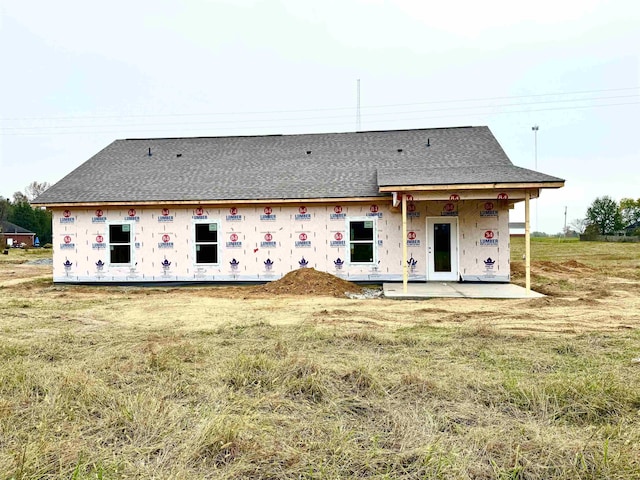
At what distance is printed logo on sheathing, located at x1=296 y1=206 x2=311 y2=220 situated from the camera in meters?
14.3

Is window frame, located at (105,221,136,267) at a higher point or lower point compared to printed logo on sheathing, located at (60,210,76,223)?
lower

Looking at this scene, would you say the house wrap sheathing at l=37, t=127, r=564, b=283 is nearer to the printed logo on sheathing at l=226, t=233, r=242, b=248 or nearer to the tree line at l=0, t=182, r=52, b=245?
the printed logo on sheathing at l=226, t=233, r=242, b=248

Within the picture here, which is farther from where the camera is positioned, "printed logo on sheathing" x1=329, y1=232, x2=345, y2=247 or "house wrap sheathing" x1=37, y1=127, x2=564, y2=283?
"printed logo on sheathing" x1=329, y1=232, x2=345, y2=247

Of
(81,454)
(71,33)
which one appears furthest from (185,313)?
(71,33)

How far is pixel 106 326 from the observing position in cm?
755

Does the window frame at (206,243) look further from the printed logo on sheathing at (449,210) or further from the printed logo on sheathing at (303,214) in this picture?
the printed logo on sheathing at (449,210)

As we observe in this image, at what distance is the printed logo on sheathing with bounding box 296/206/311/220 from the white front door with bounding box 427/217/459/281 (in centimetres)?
418

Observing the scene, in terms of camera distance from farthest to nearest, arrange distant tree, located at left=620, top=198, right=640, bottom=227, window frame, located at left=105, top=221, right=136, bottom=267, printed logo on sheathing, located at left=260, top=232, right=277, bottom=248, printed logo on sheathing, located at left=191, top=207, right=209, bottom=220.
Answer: distant tree, located at left=620, top=198, right=640, bottom=227, window frame, located at left=105, top=221, right=136, bottom=267, printed logo on sheathing, located at left=191, top=207, right=209, bottom=220, printed logo on sheathing, located at left=260, top=232, right=277, bottom=248

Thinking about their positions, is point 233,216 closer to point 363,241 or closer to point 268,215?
point 268,215

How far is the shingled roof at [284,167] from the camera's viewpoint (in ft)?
45.9

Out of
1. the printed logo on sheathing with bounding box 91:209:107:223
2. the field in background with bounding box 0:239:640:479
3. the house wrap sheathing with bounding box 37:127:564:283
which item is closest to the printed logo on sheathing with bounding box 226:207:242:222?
the house wrap sheathing with bounding box 37:127:564:283

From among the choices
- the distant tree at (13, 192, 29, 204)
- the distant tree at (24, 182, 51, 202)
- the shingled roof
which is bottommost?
the shingled roof

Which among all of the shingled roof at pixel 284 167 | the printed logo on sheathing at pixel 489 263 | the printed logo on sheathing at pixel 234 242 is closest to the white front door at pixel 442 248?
the printed logo on sheathing at pixel 489 263

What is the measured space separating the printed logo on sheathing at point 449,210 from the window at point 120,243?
36.8 ft
